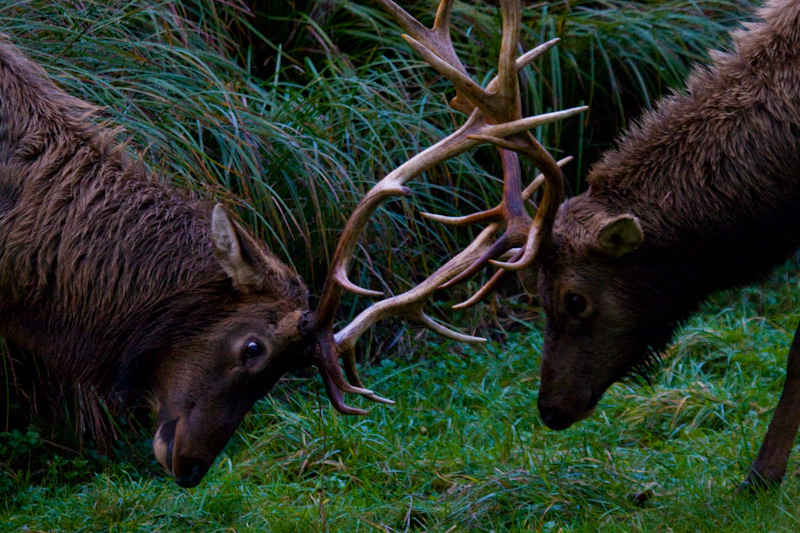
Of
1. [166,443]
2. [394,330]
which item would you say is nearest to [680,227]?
[166,443]

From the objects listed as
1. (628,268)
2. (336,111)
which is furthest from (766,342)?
(336,111)

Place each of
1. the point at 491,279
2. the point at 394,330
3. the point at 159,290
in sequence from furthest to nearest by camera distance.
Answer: the point at 394,330 → the point at 491,279 → the point at 159,290

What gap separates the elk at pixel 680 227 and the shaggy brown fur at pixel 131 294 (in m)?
1.13

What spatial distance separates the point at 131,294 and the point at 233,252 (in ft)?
1.52

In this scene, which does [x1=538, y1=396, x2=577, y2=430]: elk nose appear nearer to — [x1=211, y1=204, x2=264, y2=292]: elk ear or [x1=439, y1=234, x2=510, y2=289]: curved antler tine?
[x1=439, y1=234, x2=510, y2=289]: curved antler tine

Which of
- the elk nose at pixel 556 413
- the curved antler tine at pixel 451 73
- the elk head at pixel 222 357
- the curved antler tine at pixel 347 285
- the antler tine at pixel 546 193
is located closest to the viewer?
the curved antler tine at pixel 347 285

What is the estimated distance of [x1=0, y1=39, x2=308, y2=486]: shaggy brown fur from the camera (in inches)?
143

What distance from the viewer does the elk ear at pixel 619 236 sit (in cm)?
366

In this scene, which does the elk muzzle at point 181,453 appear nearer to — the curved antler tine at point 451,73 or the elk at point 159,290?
the elk at point 159,290

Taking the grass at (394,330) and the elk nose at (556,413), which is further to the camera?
the elk nose at (556,413)

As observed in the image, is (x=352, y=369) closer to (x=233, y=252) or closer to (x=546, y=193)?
(x=233, y=252)

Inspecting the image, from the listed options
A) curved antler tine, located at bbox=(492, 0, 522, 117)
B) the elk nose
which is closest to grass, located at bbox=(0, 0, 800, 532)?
the elk nose

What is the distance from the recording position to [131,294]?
371cm

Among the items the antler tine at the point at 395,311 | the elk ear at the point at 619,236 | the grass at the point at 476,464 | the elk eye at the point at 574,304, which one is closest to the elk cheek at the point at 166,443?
the grass at the point at 476,464
